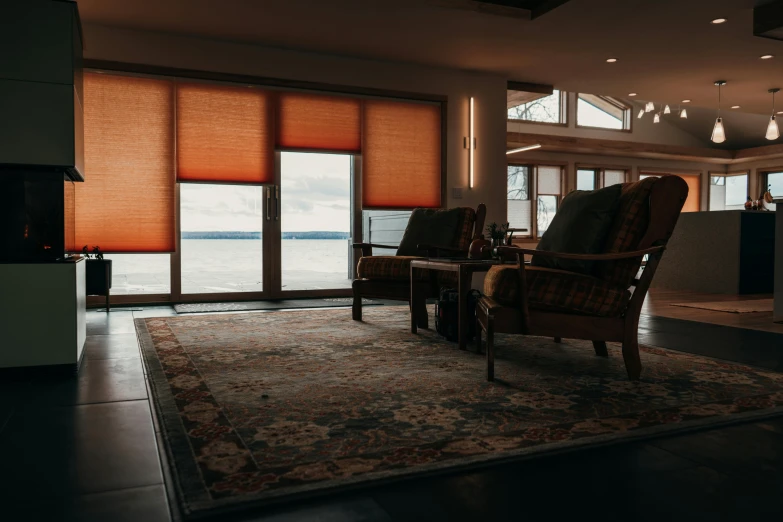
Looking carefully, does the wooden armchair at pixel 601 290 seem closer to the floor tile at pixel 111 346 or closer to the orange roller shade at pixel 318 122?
the floor tile at pixel 111 346

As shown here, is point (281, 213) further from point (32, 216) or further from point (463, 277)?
point (32, 216)

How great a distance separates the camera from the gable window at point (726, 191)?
15141 millimetres

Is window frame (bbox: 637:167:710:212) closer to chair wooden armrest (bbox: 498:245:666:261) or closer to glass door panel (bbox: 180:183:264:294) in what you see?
glass door panel (bbox: 180:183:264:294)

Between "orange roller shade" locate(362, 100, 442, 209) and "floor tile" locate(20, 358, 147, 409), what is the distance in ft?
14.2

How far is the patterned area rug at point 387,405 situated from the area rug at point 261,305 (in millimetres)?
1815

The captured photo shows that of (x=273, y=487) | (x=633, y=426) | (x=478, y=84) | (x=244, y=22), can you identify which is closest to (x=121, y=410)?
(x=273, y=487)

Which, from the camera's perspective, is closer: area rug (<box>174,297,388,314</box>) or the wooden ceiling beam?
area rug (<box>174,297,388,314</box>)

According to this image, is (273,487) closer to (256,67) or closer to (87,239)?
(87,239)

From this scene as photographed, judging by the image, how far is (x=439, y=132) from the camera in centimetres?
746

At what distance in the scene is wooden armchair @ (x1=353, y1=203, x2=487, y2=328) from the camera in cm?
433

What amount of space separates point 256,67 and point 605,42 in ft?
12.0

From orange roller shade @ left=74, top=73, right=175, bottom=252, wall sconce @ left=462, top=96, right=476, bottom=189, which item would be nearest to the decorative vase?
orange roller shade @ left=74, top=73, right=175, bottom=252

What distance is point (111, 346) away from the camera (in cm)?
375

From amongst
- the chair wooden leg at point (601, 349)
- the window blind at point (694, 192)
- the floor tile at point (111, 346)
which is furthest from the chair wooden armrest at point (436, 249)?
the window blind at point (694, 192)
